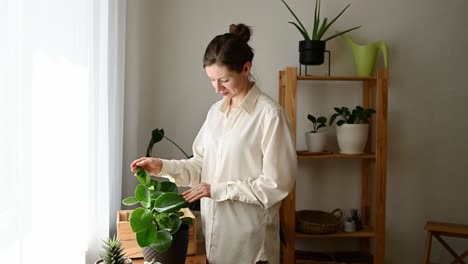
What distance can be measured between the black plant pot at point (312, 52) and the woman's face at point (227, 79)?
979 mm

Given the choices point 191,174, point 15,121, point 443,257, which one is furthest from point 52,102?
point 443,257

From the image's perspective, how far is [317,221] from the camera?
2.66 meters

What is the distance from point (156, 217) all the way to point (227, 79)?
2.00 feet

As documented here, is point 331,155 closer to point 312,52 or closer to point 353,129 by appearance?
point 353,129

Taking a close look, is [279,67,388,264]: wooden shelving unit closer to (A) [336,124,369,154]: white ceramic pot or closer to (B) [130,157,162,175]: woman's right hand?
(A) [336,124,369,154]: white ceramic pot

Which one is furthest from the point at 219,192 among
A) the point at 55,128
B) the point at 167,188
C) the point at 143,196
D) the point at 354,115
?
the point at 354,115

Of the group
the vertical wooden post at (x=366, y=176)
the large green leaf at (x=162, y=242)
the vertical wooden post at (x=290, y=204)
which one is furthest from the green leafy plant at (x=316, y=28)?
the large green leaf at (x=162, y=242)

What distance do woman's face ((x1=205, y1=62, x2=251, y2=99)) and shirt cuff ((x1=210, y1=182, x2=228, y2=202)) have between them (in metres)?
0.36

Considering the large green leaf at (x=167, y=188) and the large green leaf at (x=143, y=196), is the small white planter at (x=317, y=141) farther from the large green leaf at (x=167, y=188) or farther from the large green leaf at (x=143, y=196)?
the large green leaf at (x=143, y=196)

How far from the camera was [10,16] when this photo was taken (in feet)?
2.81

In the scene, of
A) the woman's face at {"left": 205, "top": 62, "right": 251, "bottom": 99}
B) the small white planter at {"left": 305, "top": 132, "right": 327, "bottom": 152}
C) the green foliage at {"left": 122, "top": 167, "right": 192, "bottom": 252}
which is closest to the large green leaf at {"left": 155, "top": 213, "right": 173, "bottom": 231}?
the green foliage at {"left": 122, "top": 167, "right": 192, "bottom": 252}

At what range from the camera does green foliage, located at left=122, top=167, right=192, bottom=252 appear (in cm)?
122

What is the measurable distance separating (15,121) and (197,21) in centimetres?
192

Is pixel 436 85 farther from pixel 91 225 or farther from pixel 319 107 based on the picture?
pixel 91 225
